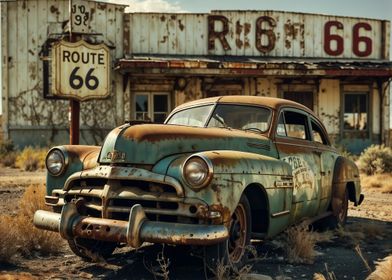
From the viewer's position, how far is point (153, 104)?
62.8 feet

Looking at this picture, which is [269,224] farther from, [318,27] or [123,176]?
[318,27]

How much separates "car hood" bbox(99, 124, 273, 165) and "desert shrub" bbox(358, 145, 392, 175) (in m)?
10.1

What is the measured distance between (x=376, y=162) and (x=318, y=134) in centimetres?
805

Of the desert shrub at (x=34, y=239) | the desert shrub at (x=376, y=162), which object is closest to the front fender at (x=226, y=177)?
the desert shrub at (x=34, y=239)

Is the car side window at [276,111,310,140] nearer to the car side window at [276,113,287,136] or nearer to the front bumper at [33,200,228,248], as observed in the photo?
the car side window at [276,113,287,136]

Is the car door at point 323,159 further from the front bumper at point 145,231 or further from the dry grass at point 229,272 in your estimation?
the front bumper at point 145,231

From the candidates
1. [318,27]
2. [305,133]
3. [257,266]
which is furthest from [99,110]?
[257,266]

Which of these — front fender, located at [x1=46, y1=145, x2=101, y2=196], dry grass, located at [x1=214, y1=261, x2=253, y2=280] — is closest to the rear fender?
dry grass, located at [x1=214, y1=261, x2=253, y2=280]

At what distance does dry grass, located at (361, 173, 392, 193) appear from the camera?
1126 cm

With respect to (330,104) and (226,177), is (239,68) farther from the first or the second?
(226,177)

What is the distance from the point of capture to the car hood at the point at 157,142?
4203 millimetres

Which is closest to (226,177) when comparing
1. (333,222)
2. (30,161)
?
(333,222)

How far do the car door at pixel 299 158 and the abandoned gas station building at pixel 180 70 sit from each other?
38.0ft

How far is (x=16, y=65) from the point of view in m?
18.7
